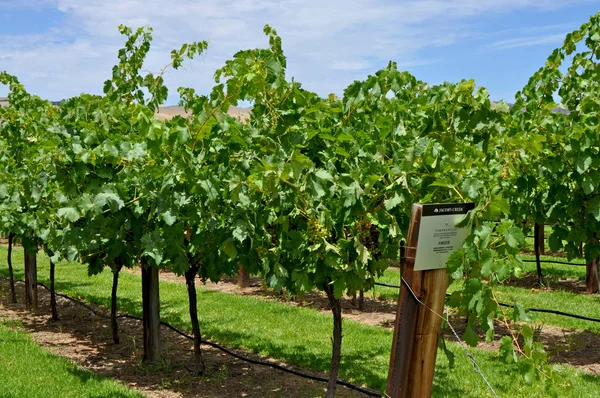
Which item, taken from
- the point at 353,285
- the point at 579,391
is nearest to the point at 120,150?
the point at 353,285

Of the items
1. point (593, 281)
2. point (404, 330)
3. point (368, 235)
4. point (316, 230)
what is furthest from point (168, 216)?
point (593, 281)

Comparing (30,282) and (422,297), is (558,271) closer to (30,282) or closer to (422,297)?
(30,282)

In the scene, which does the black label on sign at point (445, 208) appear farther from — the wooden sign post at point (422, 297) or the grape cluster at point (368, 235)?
the grape cluster at point (368, 235)

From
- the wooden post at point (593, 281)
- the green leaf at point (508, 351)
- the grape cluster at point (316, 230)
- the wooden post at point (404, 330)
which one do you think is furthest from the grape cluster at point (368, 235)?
the wooden post at point (593, 281)

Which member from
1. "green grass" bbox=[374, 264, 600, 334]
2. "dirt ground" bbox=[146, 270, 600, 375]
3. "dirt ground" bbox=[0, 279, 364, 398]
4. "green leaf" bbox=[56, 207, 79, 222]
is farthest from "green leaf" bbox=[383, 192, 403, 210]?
"green grass" bbox=[374, 264, 600, 334]

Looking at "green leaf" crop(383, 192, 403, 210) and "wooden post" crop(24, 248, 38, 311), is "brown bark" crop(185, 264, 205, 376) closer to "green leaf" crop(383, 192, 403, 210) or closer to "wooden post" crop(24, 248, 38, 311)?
"green leaf" crop(383, 192, 403, 210)

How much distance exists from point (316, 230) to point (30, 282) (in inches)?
303

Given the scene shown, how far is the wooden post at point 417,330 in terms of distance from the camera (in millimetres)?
3146

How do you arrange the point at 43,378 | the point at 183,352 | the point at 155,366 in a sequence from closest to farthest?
the point at 43,378 < the point at 155,366 < the point at 183,352

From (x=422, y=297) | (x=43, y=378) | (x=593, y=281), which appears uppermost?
(x=422, y=297)

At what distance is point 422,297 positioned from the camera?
3152 mm

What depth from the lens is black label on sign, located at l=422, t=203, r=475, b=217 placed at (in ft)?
9.78

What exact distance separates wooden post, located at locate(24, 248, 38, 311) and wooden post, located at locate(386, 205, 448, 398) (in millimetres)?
7850

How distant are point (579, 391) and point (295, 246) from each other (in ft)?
11.7
